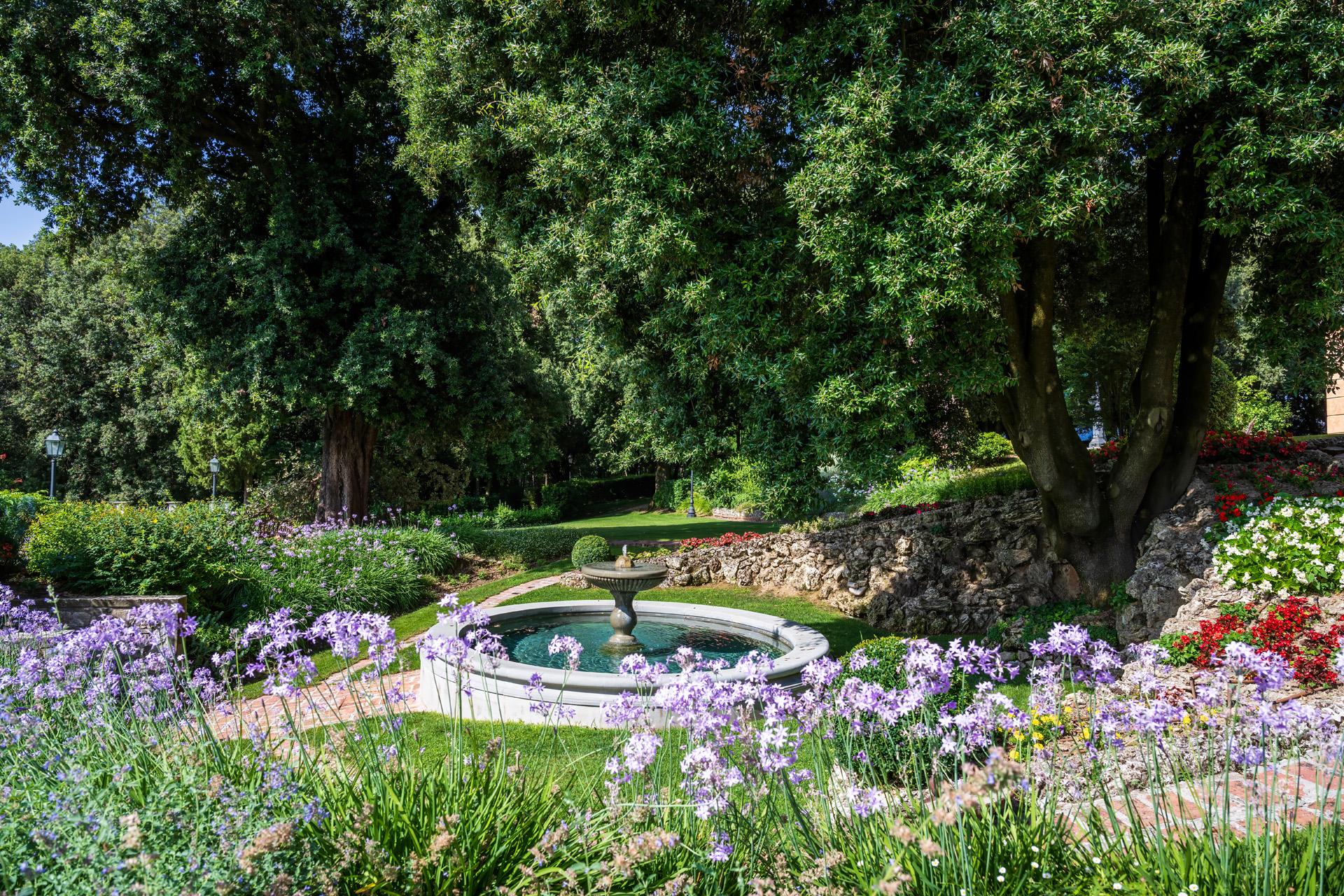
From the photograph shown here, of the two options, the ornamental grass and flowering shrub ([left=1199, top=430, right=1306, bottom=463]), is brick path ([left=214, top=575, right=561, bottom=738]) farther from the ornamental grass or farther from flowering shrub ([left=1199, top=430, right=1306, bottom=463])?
flowering shrub ([left=1199, top=430, right=1306, bottom=463])

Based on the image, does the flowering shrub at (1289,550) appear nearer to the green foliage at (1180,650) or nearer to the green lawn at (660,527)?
the green foliage at (1180,650)

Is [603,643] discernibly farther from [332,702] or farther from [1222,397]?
[1222,397]

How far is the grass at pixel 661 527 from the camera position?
66.3 ft

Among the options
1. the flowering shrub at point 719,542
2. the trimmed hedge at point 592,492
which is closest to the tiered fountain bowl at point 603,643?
the flowering shrub at point 719,542

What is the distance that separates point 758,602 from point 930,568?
2691 millimetres

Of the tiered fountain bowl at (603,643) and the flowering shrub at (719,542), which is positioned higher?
the flowering shrub at (719,542)

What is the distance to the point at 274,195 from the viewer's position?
501 inches

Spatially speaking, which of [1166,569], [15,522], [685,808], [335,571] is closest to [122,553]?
[335,571]

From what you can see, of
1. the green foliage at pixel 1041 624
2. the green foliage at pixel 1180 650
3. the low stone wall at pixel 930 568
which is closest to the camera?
the green foliage at pixel 1180 650

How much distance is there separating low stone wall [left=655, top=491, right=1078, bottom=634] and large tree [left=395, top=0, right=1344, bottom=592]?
5.03 ft

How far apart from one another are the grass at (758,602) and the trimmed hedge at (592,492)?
16076mm

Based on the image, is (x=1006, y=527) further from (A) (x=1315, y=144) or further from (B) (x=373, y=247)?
(B) (x=373, y=247)

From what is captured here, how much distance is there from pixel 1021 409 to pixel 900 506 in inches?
222

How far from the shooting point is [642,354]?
340 inches
